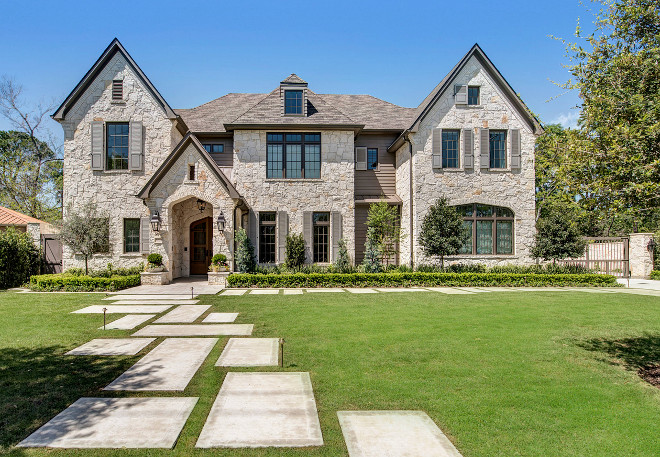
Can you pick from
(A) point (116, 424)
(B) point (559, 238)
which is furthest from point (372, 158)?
(A) point (116, 424)

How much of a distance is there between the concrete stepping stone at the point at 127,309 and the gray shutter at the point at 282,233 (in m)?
8.54

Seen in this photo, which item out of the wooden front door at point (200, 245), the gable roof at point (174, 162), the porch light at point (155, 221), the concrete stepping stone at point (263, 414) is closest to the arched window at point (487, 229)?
the gable roof at point (174, 162)

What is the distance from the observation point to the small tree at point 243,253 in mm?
17195

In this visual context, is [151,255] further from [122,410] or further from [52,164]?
[52,164]

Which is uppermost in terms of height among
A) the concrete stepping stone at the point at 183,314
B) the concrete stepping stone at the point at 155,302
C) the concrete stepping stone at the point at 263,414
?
the concrete stepping stone at the point at 263,414

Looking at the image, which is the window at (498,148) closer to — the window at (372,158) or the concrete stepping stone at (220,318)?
the window at (372,158)

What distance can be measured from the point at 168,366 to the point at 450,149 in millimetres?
17328

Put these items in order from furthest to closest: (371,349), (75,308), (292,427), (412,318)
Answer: (75,308) < (412,318) < (371,349) < (292,427)

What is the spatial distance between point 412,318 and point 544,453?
5.58 metres

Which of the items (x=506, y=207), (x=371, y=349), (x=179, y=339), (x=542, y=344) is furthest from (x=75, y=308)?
(x=506, y=207)

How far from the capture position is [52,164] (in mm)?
37531

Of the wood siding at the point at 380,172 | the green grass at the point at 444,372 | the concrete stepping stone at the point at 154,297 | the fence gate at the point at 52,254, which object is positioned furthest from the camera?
the wood siding at the point at 380,172

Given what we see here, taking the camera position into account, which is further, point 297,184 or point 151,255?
point 297,184

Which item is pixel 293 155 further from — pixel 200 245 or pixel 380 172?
pixel 200 245
